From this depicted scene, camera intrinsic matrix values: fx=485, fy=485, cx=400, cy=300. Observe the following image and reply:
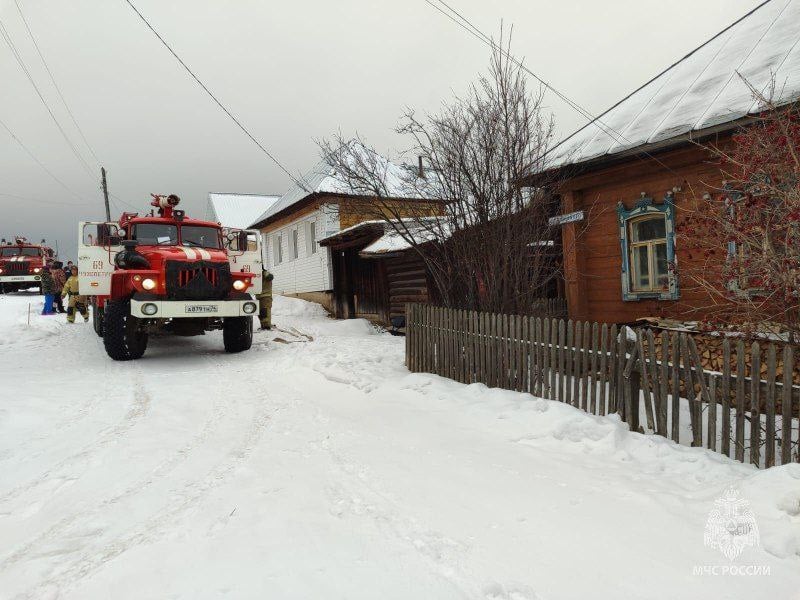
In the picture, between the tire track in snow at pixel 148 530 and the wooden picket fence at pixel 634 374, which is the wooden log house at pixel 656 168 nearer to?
the wooden picket fence at pixel 634 374

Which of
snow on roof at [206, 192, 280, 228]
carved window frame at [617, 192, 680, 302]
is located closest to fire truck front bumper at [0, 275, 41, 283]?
snow on roof at [206, 192, 280, 228]

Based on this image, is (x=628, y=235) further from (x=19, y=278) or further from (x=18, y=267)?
(x=18, y=267)

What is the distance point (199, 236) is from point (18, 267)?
18.4 metres

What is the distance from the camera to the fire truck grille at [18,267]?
21.9 m

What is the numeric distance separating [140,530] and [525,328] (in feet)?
12.9

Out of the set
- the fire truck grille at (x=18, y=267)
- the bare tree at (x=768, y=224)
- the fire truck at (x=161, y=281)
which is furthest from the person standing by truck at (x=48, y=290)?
the bare tree at (x=768, y=224)

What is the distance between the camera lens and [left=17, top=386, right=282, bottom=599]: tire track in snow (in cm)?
217

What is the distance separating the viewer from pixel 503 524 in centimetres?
268

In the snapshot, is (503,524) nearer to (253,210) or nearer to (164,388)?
(164,388)

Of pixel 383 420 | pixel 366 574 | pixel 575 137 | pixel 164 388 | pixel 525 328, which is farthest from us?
pixel 575 137

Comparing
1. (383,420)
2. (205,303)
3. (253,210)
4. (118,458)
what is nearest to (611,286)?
(383,420)

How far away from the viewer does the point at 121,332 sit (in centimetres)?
845
